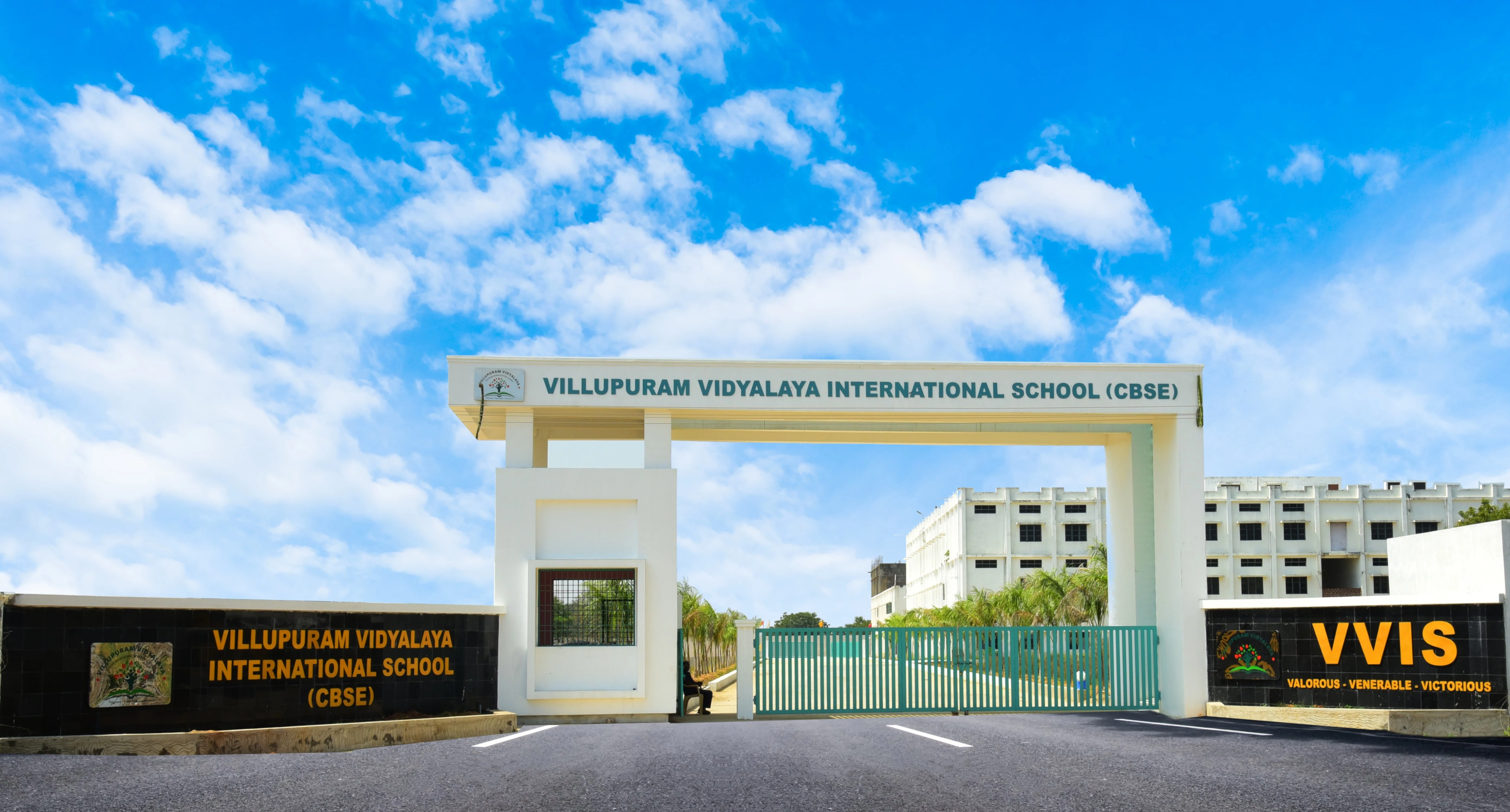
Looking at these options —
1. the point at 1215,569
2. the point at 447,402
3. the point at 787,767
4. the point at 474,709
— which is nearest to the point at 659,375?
the point at 447,402

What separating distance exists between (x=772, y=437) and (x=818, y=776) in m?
11.4

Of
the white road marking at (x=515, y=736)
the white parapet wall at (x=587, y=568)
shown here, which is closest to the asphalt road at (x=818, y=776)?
the white road marking at (x=515, y=736)

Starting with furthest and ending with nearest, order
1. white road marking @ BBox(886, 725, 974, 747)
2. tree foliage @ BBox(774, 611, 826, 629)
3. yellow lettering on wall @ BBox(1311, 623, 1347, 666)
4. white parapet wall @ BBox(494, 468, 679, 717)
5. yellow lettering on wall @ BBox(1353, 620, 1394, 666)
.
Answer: tree foliage @ BBox(774, 611, 826, 629)
white parapet wall @ BBox(494, 468, 679, 717)
yellow lettering on wall @ BBox(1311, 623, 1347, 666)
yellow lettering on wall @ BBox(1353, 620, 1394, 666)
white road marking @ BBox(886, 725, 974, 747)

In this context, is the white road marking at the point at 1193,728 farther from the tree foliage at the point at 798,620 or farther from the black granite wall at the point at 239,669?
the tree foliage at the point at 798,620

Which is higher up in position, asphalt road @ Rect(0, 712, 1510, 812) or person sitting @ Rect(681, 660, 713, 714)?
asphalt road @ Rect(0, 712, 1510, 812)

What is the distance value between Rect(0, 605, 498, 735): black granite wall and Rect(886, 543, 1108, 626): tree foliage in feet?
109

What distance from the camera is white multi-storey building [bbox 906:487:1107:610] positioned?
7225 centimetres

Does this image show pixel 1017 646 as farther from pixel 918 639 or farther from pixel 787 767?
pixel 787 767

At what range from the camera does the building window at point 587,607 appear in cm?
1783

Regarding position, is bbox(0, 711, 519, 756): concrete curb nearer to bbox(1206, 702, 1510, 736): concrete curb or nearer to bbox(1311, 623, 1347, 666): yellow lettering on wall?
bbox(1206, 702, 1510, 736): concrete curb

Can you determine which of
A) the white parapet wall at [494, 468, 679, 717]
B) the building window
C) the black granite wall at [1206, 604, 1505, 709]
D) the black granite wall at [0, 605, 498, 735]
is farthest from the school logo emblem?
the black granite wall at [1206, 604, 1505, 709]

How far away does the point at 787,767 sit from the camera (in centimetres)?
996

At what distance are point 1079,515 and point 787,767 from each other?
219 feet

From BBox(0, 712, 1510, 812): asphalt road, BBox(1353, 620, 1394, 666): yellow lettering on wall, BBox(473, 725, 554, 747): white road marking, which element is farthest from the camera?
BBox(1353, 620, 1394, 666): yellow lettering on wall
